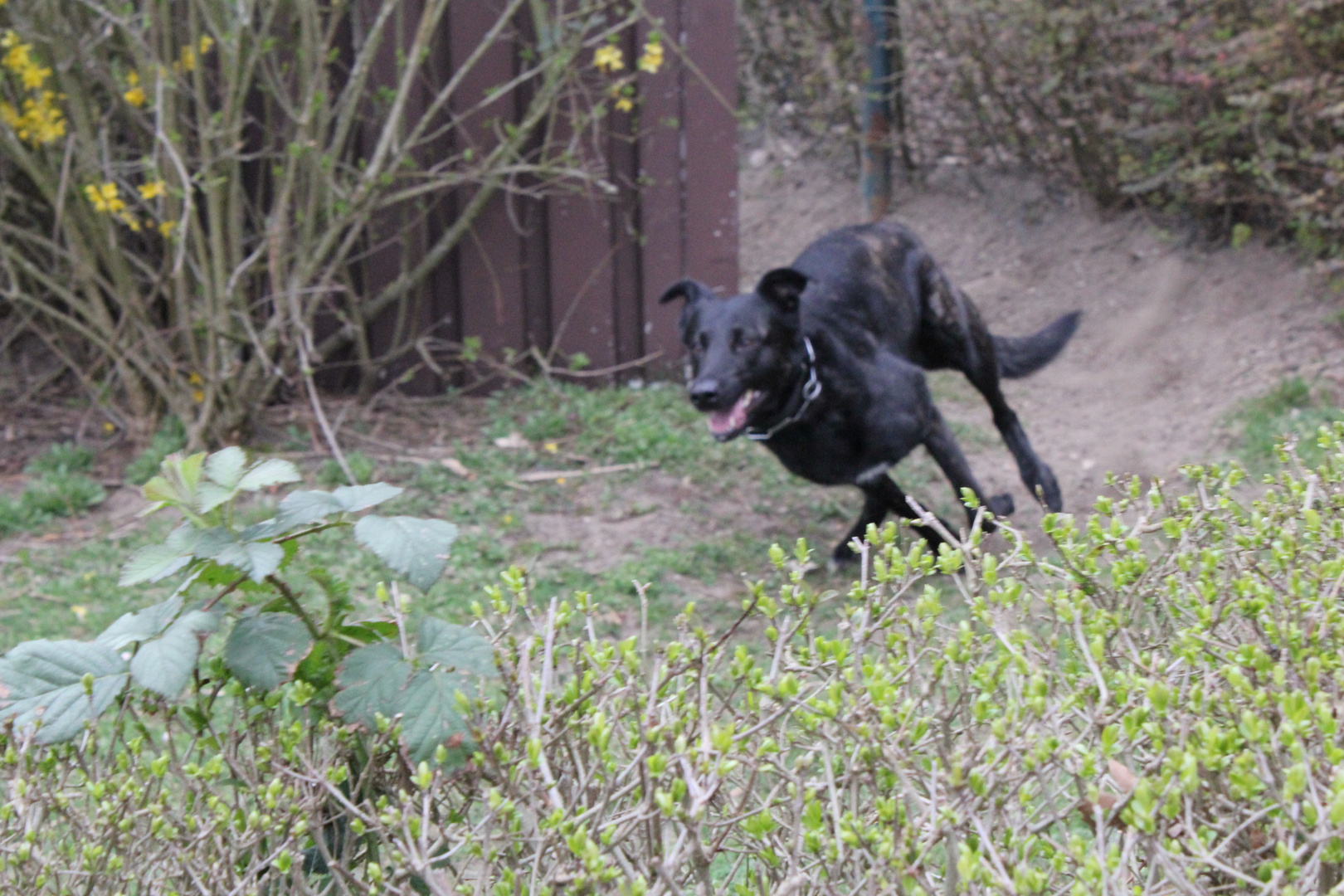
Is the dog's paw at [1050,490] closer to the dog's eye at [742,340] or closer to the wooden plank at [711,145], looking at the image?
the dog's eye at [742,340]

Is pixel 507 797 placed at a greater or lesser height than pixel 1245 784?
lesser

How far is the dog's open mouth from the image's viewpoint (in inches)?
178

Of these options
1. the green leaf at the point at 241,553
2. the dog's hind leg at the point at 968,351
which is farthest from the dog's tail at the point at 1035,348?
the green leaf at the point at 241,553

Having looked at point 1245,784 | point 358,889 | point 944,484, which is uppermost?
point 1245,784

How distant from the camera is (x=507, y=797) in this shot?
5.06ft

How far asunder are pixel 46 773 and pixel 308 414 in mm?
4709

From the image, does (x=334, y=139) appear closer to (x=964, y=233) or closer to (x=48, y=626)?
(x=48, y=626)

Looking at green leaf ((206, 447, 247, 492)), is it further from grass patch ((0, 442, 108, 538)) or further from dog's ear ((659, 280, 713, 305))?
grass patch ((0, 442, 108, 538))

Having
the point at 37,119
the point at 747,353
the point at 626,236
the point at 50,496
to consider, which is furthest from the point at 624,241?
the point at 50,496

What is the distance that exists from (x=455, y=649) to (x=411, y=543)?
0.15m

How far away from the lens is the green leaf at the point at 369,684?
1659 millimetres

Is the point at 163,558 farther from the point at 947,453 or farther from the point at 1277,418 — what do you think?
the point at 1277,418

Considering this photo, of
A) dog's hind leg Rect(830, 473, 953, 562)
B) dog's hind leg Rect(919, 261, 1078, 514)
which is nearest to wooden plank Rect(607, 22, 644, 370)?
dog's hind leg Rect(919, 261, 1078, 514)

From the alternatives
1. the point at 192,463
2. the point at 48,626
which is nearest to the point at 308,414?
the point at 48,626
